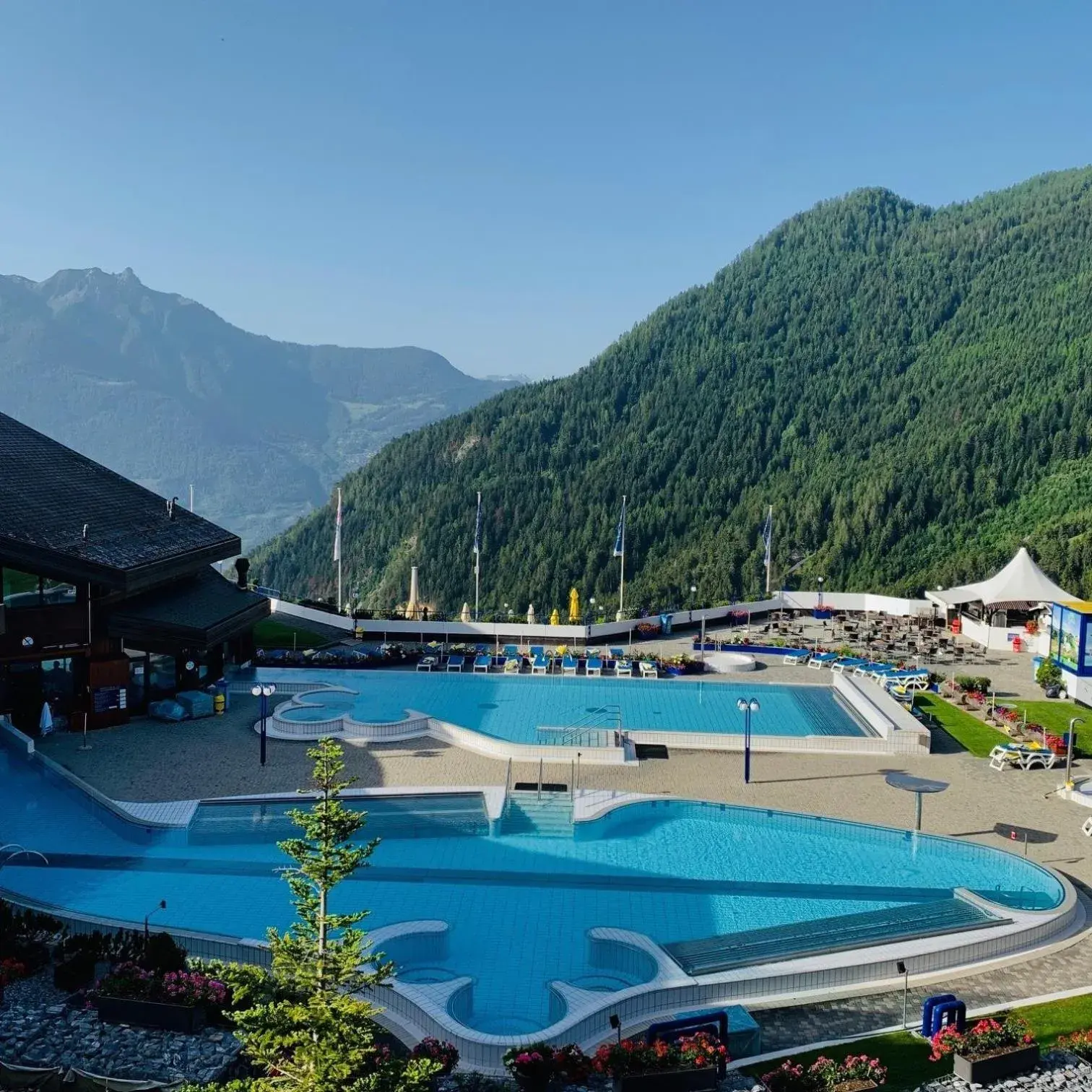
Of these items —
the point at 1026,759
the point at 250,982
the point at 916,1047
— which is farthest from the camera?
the point at 1026,759

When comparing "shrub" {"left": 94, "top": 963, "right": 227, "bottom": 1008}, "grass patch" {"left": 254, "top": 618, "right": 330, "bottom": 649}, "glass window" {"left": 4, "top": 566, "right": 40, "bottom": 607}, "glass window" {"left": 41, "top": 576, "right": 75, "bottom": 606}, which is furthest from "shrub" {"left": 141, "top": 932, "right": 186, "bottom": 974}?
"grass patch" {"left": 254, "top": 618, "right": 330, "bottom": 649}

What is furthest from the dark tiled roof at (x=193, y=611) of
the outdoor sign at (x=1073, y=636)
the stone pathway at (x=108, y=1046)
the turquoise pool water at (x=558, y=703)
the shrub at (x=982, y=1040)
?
the outdoor sign at (x=1073, y=636)

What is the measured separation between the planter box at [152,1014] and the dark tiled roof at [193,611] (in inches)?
573

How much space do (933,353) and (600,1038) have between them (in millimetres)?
124278

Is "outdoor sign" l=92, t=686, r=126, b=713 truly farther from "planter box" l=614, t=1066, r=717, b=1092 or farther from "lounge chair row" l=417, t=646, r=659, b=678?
"planter box" l=614, t=1066, r=717, b=1092

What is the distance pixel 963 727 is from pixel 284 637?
21.9m

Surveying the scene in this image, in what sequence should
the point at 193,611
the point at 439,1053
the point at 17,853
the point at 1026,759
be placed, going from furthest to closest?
the point at 193,611 < the point at 1026,759 < the point at 17,853 < the point at 439,1053

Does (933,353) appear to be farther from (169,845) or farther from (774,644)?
(169,845)

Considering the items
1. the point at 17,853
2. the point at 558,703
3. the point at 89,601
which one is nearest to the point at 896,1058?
the point at 17,853

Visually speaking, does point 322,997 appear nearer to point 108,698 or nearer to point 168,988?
point 168,988

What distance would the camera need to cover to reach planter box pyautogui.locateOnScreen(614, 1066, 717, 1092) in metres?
9.72

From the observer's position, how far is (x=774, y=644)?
35.5m

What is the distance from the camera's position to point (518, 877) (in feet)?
52.1

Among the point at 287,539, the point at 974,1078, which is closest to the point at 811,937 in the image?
the point at 974,1078
